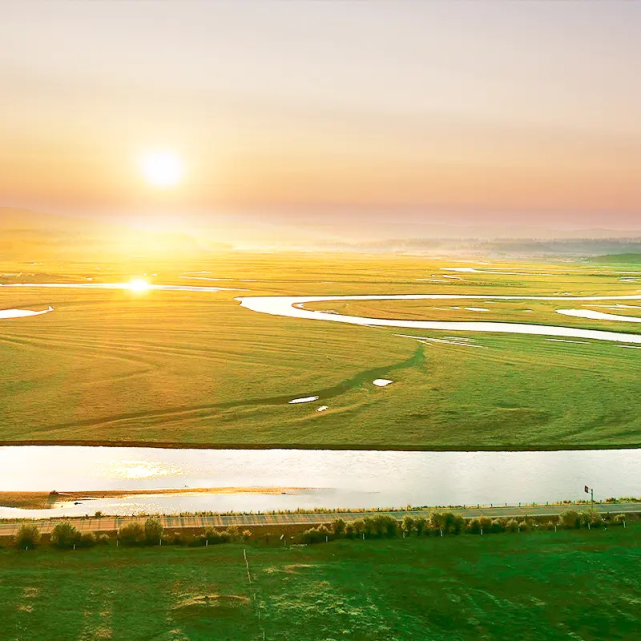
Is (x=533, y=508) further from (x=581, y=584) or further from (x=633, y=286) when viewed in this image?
(x=633, y=286)

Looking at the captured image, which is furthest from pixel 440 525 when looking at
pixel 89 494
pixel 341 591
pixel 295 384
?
pixel 295 384

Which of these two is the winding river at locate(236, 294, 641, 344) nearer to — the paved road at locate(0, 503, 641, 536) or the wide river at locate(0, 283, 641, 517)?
the wide river at locate(0, 283, 641, 517)

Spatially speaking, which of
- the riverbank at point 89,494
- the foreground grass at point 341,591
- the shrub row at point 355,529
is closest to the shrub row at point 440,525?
the shrub row at point 355,529

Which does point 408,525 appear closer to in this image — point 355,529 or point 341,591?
point 355,529

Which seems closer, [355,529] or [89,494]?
[355,529]

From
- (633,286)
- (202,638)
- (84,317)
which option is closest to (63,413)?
(202,638)

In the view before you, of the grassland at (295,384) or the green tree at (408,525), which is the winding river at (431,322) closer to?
the grassland at (295,384)
